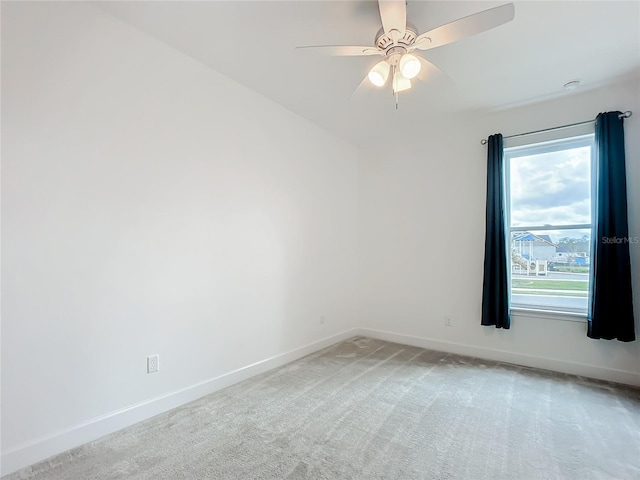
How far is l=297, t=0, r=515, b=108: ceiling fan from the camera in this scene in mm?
1635

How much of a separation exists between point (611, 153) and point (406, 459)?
3112 millimetres

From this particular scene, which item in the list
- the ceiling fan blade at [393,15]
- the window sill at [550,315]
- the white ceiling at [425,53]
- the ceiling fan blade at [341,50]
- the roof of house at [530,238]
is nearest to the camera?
the ceiling fan blade at [393,15]

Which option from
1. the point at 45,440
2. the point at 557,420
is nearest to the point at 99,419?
the point at 45,440

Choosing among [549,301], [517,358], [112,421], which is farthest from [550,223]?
[112,421]

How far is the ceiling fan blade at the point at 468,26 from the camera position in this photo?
1558 mm

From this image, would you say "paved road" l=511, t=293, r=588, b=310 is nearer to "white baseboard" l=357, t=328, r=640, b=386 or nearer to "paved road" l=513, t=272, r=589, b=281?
"paved road" l=513, t=272, r=589, b=281

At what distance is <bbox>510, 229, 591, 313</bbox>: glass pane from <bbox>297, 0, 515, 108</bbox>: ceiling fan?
238cm

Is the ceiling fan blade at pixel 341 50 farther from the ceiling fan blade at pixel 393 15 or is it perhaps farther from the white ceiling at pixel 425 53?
the white ceiling at pixel 425 53

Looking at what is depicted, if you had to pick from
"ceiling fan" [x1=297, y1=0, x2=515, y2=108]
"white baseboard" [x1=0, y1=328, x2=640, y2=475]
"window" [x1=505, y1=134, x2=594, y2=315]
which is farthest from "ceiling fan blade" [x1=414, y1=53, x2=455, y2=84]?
"white baseboard" [x1=0, y1=328, x2=640, y2=475]

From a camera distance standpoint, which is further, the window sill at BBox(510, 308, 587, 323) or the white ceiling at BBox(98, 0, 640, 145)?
the window sill at BBox(510, 308, 587, 323)

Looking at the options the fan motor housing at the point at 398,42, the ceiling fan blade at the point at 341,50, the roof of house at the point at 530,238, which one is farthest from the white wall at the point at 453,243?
the ceiling fan blade at the point at 341,50

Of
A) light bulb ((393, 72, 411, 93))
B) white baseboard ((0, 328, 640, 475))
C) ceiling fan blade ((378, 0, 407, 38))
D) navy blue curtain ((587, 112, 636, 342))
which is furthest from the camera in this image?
navy blue curtain ((587, 112, 636, 342))

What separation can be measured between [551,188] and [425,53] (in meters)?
2.04

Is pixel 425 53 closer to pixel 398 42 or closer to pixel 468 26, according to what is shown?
pixel 398 42
